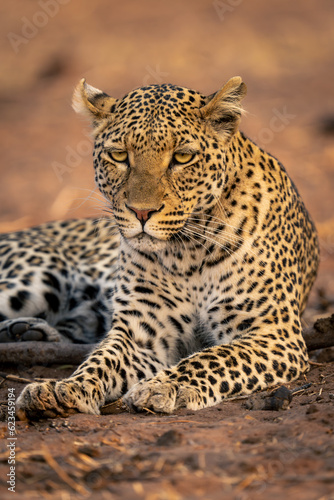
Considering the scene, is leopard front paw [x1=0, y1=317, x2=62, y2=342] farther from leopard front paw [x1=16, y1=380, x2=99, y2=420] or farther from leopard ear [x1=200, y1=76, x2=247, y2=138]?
leopard ear [x1=200, y1=76, x2=247, y2=138]

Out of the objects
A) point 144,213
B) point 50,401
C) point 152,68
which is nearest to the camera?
point 50,401

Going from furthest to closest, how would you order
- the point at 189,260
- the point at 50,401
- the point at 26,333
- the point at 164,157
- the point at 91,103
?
the point at 26,333
the point at 91,103
the point at 189,260
the point at 164,157
the point at 50,401

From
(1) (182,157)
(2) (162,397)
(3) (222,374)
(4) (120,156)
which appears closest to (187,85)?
(4) (120,156)

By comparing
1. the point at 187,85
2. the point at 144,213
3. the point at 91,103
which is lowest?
the point at 144,213

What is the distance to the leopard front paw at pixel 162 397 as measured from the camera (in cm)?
525

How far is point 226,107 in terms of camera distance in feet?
20.8

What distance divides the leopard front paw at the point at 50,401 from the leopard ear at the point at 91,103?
2.53 meters

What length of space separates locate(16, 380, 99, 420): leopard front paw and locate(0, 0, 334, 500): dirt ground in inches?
4.7

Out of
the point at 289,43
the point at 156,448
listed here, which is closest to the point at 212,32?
the point at 289,43

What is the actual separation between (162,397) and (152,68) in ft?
59.9

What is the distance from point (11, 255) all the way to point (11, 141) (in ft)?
38.3

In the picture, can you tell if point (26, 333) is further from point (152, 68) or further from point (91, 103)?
point (152, 68)

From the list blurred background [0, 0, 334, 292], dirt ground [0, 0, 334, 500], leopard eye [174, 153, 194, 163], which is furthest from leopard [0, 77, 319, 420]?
blurred background [0, 0, 334, 292]

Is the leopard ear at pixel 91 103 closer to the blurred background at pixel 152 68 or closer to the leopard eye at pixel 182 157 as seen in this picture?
the leopard eye at pixel 182 157
